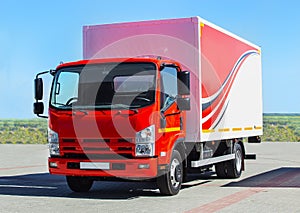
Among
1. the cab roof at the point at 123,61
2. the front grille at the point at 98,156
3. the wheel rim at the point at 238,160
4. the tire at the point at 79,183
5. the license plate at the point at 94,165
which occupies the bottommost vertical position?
the tire at the point at 79,183

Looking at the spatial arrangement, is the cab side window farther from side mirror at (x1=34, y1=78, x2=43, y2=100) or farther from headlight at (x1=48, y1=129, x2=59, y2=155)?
side mirror at (x1=34, y1=78, x2=43, y2=100)

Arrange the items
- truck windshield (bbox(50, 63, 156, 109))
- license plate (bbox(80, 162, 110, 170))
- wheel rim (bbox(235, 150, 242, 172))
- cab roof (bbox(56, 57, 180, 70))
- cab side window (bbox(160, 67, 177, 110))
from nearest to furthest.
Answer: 1. license plate (bbox(80, 162, 110, 170))
2. truck windshield (bbox(50, 63, 156, 109))
3. cab side window (bbox(160, 67, 177, 110))
4. cab roof (bbox(56, 57, 180, 70))
5. wheel rim (bbox(235, 150, 242, 172))

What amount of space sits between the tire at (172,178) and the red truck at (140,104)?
0.06ft

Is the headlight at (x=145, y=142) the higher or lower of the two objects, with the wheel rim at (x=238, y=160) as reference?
higher

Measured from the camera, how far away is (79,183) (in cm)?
1364

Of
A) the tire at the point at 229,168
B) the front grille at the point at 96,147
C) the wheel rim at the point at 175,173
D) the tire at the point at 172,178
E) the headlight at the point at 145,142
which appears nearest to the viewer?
the headlight at the point at 145,142

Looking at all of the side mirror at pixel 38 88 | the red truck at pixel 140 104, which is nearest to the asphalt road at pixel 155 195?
the red truck at pixel 140 104

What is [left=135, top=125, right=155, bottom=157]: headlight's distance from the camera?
38.2 ft

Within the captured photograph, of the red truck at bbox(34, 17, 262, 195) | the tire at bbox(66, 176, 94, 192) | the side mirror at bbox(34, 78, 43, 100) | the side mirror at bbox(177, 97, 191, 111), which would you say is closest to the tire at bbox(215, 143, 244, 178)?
the red truck at bbox(34, 17, 262, 195)

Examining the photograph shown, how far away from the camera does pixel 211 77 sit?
553 inches

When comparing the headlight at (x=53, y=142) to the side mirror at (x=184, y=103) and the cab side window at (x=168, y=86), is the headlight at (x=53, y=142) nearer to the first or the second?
the cab side window at (x=168, y=86)

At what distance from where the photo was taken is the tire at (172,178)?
40.3 feet

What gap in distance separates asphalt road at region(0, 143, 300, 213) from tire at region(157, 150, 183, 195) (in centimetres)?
17

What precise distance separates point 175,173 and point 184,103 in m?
1.48
